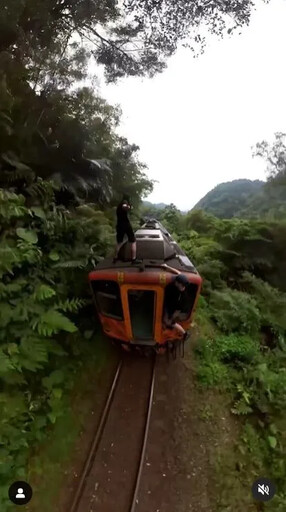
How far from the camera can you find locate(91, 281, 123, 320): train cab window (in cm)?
559

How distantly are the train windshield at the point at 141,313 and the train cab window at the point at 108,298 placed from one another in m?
0.23

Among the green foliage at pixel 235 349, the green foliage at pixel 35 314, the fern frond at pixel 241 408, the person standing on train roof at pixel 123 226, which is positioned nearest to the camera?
the green foliage at pixel 35 314

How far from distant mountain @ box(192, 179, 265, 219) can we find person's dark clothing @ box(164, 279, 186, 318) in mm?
17862

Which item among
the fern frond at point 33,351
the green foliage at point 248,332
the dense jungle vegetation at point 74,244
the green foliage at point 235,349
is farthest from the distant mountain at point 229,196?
the fern frond at point 33,351

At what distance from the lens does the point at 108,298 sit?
576cm

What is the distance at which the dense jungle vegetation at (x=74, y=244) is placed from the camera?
4832 millimetres

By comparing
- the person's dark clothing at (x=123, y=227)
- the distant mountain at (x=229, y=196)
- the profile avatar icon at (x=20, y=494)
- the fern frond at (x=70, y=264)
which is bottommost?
the profile avatar icon at (x=20, y=494)

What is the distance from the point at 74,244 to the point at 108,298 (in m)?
1.35

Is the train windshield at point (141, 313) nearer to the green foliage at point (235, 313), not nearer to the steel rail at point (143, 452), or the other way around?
the steel rail at point (143, 452)

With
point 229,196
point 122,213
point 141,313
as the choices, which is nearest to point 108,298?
point 141,313

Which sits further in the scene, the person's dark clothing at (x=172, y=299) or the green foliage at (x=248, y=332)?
the green foliage at (x=248, y=332)

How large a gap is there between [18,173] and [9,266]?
2298 millimetres

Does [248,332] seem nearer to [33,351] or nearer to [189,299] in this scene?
[189,299]

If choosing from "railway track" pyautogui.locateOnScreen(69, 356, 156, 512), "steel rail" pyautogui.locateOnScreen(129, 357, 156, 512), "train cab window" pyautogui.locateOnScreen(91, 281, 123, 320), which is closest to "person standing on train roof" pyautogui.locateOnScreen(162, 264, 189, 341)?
"train cab window" pyautogui.locateOnScreen(91, 281, 123, 320)
